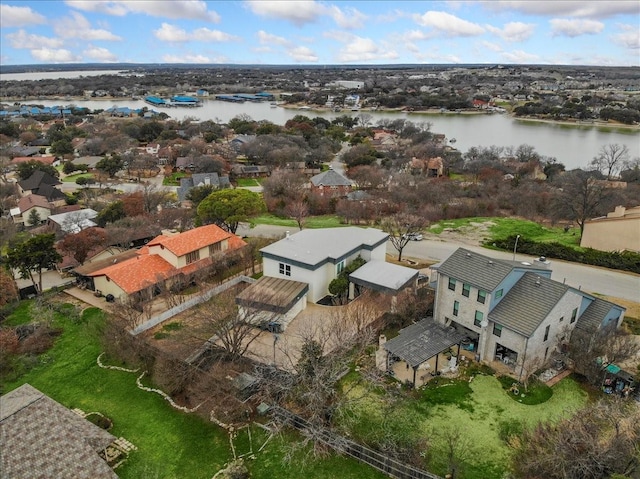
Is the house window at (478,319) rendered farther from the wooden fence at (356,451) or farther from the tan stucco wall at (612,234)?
the tan stucco wall at (612,234)

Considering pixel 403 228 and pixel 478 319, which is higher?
pixel 403 228

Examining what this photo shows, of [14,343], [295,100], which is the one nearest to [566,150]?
[14,343]

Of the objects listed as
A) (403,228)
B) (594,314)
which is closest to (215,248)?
(403,228)

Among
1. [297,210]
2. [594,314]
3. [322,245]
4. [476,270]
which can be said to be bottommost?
[297,210]

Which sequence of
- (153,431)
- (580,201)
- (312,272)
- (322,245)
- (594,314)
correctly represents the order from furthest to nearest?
(580,201)
(322,245)
(312,272)
(594,314)
(153,431)

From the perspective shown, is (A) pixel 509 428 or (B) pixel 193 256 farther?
(B) pixel 193 256

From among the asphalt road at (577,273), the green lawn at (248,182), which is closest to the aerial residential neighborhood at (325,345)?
the asphalt road at (577,273)

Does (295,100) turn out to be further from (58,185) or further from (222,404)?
(222,404)

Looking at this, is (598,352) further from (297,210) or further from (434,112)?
(434,112)
